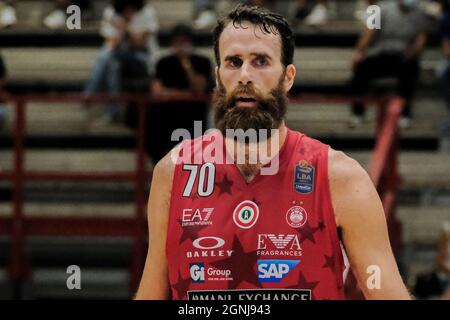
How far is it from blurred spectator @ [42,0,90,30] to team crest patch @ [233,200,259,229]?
9091mm

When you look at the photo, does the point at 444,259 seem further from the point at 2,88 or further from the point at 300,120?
the point at 2,88

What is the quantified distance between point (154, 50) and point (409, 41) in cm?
263

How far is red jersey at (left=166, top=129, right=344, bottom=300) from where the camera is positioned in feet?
14.2

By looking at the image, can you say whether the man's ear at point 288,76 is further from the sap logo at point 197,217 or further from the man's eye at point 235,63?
the sap logo at point 197,217

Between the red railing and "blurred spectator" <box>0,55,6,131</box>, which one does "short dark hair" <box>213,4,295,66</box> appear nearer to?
the red railing

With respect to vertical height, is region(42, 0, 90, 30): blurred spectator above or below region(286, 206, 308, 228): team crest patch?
below

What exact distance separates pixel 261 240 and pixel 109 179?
577 centimetres

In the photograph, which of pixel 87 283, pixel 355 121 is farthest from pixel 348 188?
pixel 355 121

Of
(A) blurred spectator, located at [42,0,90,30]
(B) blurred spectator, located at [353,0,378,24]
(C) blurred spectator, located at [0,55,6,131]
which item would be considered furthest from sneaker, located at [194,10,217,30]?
(C) blurred spectator, located at [0,55,6,131]

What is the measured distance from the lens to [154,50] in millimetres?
12445

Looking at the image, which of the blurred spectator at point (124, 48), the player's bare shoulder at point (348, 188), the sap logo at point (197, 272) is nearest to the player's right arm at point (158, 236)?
the sap logo at point (197, 272)

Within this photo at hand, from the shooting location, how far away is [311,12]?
518 inches
